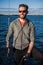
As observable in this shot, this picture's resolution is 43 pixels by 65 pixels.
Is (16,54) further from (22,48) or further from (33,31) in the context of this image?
(33,31)

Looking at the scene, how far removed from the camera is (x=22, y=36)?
195 inches

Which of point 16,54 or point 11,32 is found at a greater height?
point 11,32

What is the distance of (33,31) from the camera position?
4.90 meters

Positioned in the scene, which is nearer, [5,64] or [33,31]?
[33,31]

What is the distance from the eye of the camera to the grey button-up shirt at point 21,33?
4.88 metres

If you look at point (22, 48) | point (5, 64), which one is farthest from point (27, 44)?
point (5, 64)

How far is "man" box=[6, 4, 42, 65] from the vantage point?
193 inches

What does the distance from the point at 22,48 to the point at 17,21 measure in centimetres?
47

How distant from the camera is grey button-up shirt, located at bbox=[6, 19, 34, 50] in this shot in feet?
16.0

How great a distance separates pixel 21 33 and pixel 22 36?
0.19ft

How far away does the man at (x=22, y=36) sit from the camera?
4.89 metres

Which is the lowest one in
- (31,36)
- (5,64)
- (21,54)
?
(5,64)

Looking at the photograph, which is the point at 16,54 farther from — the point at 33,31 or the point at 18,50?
the point at 33,31

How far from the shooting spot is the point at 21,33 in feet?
16.2
